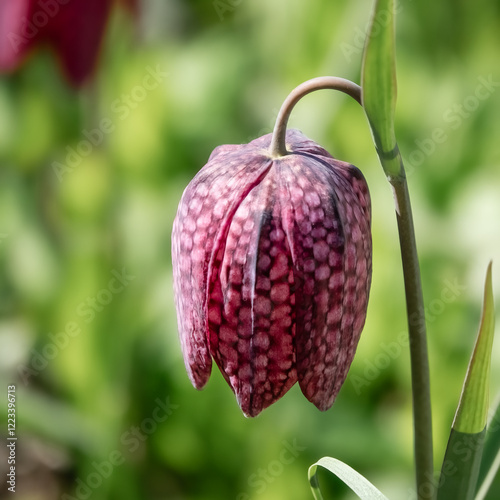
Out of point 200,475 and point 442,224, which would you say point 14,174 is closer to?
point 200,475

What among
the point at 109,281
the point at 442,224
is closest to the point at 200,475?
the point at 109,281

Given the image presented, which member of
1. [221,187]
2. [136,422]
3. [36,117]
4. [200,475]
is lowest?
[200,475]

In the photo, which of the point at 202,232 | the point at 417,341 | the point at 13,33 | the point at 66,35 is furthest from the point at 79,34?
the point at 417,341

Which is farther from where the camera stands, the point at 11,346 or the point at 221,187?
the point at 11,346

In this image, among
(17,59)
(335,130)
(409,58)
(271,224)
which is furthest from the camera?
(409,58)

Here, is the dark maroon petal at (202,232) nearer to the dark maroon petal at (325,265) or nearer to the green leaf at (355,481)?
the dark maroon petal at (325,265)

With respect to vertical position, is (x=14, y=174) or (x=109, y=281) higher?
(x=14, y=174)

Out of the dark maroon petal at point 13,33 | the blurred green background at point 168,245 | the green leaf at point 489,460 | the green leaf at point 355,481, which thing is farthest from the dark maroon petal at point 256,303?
the dark maroon petal at point 13,33
